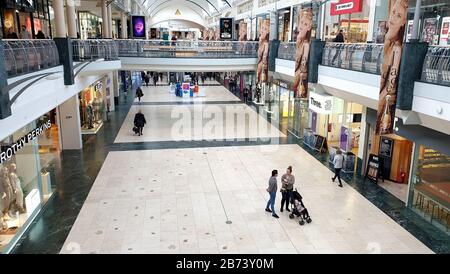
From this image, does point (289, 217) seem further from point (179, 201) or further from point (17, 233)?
point (17, 233)

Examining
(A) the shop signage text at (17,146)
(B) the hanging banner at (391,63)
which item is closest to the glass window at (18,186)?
(A) the shop signage text at (17,146)

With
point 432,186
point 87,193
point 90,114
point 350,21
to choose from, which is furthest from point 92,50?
point 432,186

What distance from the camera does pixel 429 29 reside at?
12.8 metres

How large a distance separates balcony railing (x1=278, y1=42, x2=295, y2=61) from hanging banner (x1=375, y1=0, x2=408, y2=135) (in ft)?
26.9

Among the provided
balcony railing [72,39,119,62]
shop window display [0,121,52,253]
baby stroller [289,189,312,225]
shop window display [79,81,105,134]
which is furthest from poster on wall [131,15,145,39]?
baby stroller [289,189,312,225]

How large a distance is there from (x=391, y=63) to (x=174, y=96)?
25.6 metres

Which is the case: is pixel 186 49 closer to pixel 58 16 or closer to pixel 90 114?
pixel 90 114

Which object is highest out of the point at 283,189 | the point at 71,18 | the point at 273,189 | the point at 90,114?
the point at 71,18

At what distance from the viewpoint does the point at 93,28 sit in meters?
31.8

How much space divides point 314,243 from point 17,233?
23.5 ft

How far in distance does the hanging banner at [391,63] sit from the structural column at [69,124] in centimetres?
1287

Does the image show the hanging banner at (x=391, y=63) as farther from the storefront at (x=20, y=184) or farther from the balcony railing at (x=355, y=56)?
the storefront at (x=20, y=184)

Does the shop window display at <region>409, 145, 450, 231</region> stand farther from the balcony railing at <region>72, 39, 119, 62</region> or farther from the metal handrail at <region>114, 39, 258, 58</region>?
the metal handrail at <region>114, 39, 258, 58</region>
